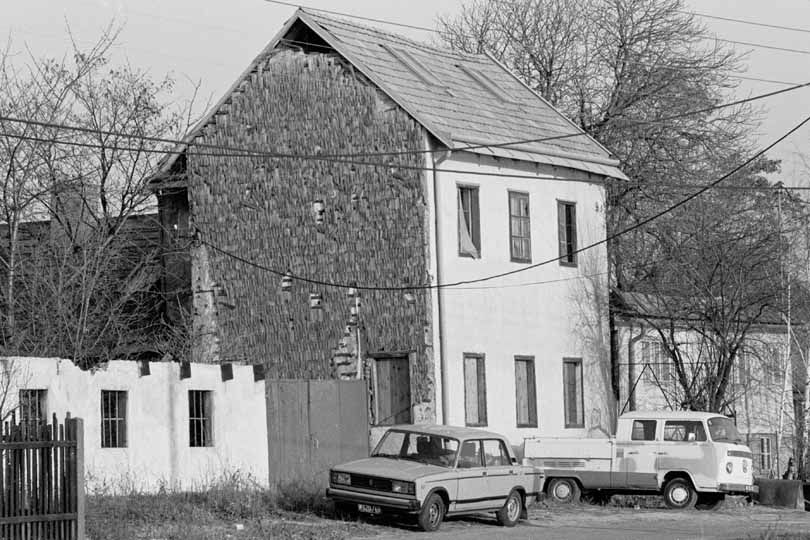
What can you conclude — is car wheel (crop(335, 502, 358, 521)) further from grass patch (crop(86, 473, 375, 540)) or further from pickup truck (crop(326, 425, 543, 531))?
grass patch (crop(86, 473, 375, 540))

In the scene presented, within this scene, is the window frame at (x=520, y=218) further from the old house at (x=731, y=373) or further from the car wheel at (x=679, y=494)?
the car wheel at (x=679, y=494)

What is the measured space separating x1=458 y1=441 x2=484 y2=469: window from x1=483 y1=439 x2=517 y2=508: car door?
0.18 meters

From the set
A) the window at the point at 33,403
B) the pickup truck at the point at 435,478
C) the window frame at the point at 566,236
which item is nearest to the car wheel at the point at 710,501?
the pickup truck at the point at 435,478

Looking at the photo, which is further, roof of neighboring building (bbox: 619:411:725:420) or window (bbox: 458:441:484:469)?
roof of neighboring building (bbox: 619:411:725:420)

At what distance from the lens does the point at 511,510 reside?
79.0 ft

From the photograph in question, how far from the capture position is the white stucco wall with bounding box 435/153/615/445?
30.7 metres

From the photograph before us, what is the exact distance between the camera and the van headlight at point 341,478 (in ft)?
73.6

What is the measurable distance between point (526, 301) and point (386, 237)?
4.19 meters

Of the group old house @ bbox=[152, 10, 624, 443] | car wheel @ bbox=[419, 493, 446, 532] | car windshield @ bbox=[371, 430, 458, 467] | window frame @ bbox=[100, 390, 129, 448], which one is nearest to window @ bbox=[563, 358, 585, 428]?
old house @ bbox=[152, 10, 624, 443]

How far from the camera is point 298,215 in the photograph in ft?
105

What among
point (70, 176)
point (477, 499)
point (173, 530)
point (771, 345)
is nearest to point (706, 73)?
point (771, 345)

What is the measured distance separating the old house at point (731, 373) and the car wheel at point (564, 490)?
7.98 meters

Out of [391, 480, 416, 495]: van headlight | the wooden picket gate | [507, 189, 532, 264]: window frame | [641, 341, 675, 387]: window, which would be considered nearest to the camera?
the wooden picket gate

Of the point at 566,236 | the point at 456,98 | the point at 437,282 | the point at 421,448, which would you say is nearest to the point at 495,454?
the point at 421,448
